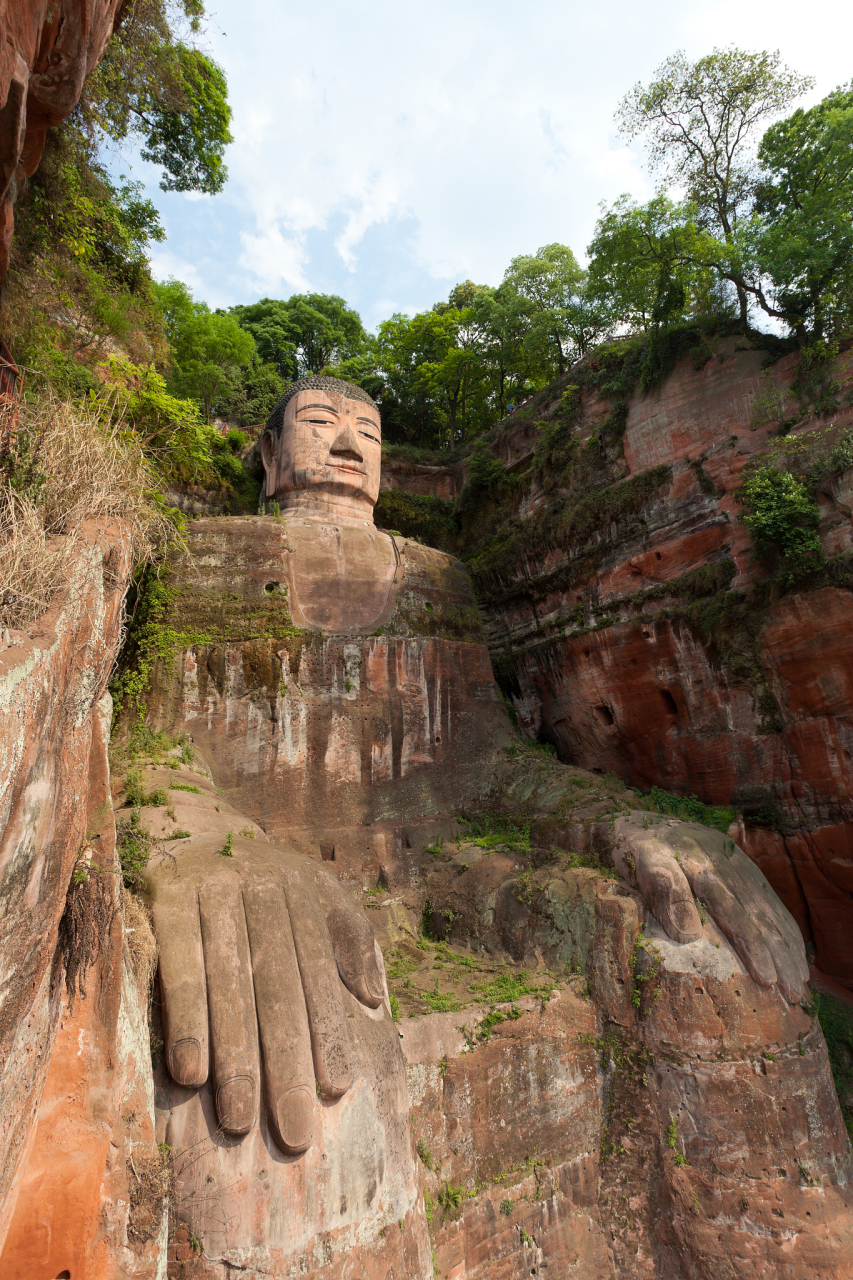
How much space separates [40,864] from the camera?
3883 mm

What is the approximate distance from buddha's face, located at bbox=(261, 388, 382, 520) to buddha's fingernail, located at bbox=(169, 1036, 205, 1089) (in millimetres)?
9979

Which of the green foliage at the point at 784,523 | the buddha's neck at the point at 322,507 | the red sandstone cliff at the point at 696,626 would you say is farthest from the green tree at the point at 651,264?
the buddha's neck at the point at 322,507

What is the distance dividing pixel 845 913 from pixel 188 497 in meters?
16.4

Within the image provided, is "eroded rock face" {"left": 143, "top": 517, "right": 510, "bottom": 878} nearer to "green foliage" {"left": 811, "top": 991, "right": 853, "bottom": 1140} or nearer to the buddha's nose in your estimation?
the buddha's nose

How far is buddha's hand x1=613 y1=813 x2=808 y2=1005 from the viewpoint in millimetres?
8867

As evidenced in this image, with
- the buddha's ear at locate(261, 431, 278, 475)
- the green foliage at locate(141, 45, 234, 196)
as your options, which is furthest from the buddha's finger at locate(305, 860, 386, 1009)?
the green foliage at locate(141, 45, 234, 196)

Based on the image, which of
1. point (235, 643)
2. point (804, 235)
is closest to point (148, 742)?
point (235, 643)

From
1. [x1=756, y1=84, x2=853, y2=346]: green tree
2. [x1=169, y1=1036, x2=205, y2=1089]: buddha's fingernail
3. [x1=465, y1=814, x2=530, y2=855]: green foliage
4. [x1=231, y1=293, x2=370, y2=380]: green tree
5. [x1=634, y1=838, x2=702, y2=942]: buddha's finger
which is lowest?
[x1=169, y1=1036, x2=205, y2=1089]: buddha's fingernail

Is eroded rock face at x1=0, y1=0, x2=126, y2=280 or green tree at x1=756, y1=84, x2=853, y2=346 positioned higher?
green tree at x1=756, y1=84, x2=853, y2=346

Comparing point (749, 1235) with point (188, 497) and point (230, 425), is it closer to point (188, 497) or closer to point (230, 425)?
point (188, 497)

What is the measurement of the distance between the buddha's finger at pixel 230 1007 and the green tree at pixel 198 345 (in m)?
17.6

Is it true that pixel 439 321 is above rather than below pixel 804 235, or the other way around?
above

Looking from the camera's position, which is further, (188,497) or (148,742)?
(188,497)

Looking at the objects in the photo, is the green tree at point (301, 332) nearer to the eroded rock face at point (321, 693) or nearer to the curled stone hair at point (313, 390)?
the curled stone hair at point (313, 390)
